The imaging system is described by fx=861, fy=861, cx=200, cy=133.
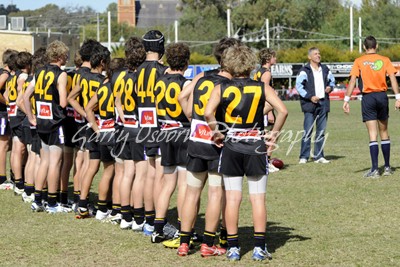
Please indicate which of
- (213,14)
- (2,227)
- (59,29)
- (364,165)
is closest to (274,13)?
(213,14)

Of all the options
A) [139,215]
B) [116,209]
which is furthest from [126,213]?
[116,209]

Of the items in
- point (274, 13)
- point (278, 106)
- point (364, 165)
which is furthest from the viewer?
point (274, 13)

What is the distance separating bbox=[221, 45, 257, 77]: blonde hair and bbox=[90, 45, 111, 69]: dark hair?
10.1 feet

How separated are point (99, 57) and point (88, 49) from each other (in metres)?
0.23

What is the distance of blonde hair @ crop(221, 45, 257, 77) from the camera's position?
841 cm

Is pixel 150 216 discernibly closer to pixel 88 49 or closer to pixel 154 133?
pixel 154 133

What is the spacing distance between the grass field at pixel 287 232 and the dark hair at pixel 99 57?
6.75 feet

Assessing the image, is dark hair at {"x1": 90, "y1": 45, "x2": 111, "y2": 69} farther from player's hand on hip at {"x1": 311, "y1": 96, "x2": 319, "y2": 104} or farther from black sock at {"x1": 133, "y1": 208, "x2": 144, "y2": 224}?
player's hand on hip at {"x1": 311, "y1": 96, "x2": 319, "y2": 104}

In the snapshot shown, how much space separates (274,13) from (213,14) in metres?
8.72

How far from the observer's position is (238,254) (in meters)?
8.49

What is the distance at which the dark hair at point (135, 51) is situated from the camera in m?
10.2

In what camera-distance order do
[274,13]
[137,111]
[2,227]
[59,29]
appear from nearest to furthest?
1. [137,111]
2. [2,227]
3. [274,13]
4. [59,29]

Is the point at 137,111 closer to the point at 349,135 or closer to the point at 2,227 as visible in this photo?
the point at 2,227

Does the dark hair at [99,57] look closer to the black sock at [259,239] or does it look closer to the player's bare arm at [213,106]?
the player's bare arm at [213,106]
